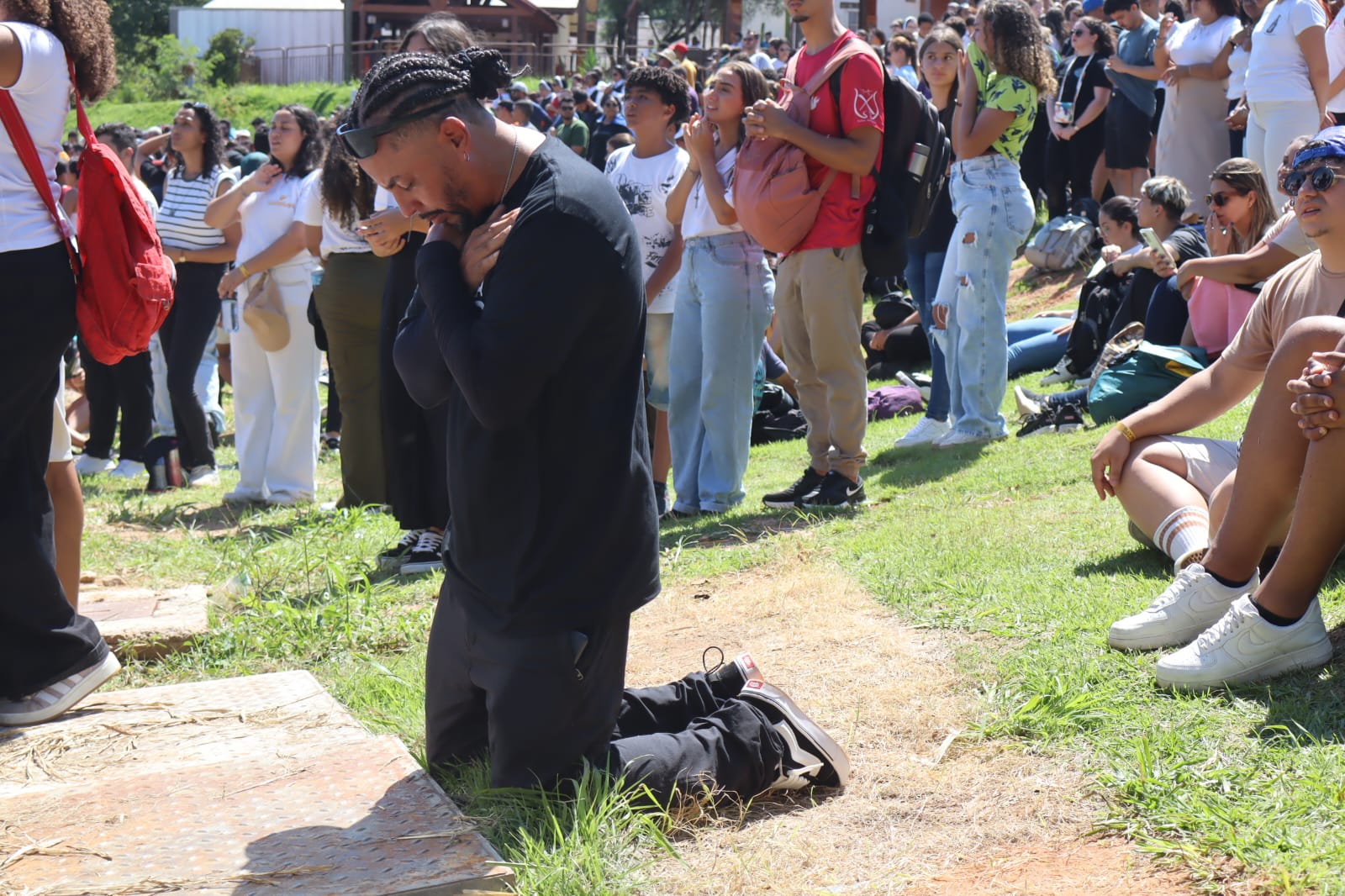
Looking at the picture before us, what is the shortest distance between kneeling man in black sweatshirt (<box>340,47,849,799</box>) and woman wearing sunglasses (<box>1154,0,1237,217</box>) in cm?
785

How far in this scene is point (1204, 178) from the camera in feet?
33.2

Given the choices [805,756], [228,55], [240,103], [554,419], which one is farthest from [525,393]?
[228,55]

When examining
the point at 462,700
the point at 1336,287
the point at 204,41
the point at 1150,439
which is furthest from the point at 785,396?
the point at 204,41

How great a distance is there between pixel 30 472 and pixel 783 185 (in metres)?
3.25

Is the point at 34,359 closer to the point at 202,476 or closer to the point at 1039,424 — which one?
the point at 1039,424

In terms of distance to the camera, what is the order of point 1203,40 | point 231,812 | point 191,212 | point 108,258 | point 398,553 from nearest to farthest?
point 231,812
point 108,258
point 398,553
point 191,212
point 1203,40

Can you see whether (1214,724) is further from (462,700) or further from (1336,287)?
(462,700)

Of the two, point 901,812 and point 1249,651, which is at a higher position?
point 1249,651

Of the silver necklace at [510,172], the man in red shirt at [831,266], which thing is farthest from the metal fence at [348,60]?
the silver necklace at [510,172]

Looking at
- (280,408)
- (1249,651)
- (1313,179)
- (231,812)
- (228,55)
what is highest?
(228,55)

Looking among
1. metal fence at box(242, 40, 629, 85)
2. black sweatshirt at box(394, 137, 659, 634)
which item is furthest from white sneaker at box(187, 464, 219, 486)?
metal fence at box(242, 40, 629, 85)

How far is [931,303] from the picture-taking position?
8.45 m

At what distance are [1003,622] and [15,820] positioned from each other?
2.70 meters

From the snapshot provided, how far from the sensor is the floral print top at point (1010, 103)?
7035 mm
